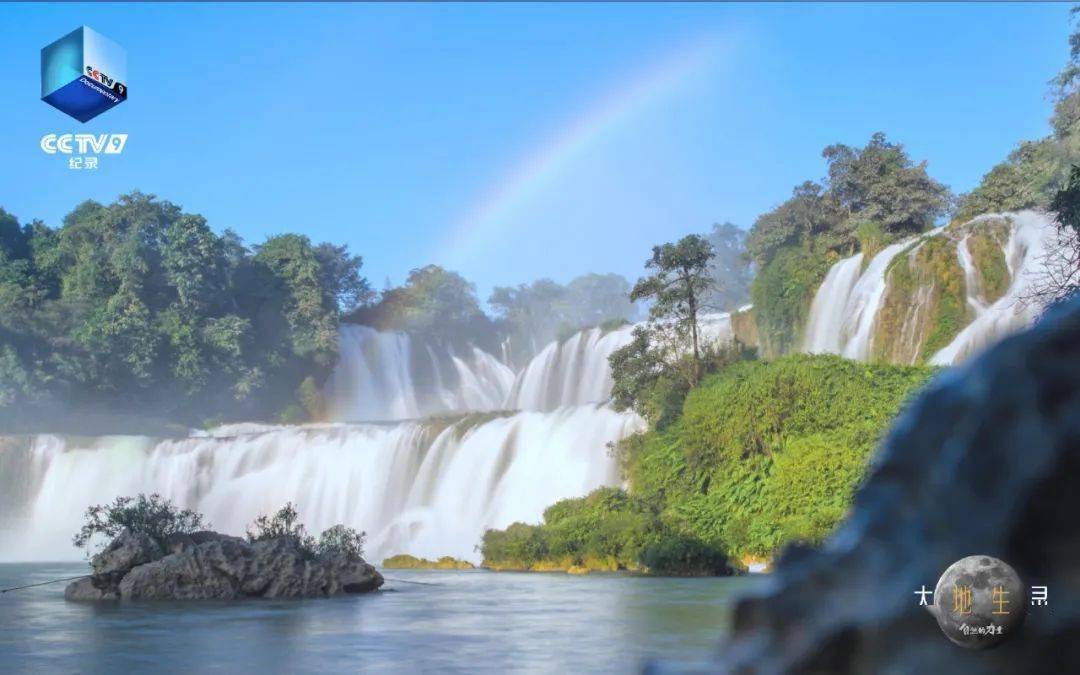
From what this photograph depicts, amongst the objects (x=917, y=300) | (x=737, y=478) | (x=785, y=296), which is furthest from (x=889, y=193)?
(x=737, y=478)

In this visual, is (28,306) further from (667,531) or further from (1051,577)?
(1051,577)

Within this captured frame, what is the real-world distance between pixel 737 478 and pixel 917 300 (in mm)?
5955

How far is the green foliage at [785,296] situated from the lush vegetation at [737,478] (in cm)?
702

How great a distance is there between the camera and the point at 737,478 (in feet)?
66.2

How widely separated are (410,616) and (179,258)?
3813 centimetres

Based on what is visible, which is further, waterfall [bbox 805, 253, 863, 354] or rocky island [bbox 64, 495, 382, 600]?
waterfall [bbox 805, 253, 863, 354]

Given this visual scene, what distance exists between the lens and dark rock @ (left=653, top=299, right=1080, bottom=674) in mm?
1015

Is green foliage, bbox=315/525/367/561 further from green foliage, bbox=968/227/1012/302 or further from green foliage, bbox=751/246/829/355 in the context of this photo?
green foliage, bbox=751/246/829/355

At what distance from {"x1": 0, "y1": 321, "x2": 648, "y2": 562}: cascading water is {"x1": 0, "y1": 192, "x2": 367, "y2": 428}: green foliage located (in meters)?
10.7

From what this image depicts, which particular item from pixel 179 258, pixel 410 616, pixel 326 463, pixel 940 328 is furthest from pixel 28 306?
pixel 410 616

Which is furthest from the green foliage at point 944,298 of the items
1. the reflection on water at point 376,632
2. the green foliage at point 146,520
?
the green foliage at point 146,520

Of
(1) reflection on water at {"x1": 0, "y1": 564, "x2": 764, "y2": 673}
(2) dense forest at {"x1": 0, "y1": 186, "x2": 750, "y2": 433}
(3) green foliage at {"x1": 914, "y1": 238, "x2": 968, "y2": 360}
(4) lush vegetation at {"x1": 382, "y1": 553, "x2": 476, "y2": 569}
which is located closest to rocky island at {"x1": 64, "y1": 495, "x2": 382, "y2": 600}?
(1) reflection on water at {"x1": 0, "y1": 564, "x2": 764, "y2": 673}

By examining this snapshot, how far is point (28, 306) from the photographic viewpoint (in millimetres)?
42281

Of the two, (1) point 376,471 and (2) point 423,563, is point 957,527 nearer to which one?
(2) point 423,563
